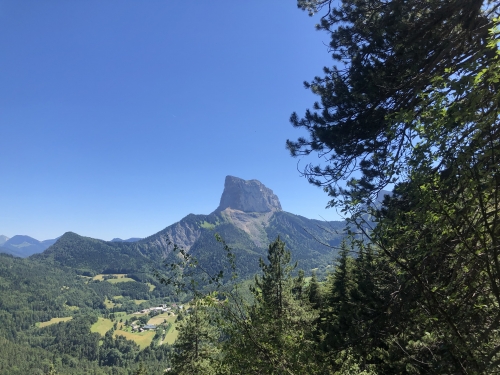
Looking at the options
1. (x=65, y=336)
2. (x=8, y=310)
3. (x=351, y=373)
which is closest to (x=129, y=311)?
(x=65, y=336)

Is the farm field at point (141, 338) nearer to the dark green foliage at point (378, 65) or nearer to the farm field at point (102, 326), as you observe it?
the farm field at point (102, 326)

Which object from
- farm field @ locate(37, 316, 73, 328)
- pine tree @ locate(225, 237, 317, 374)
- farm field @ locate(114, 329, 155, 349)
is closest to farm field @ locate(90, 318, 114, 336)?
farm field @ locate(114, 329, 155, 349)

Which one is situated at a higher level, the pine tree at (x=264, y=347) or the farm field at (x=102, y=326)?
the pine tree at (x=264, y=347)

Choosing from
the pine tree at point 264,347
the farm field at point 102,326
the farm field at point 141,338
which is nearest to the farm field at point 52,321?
the farm field at point 102,326

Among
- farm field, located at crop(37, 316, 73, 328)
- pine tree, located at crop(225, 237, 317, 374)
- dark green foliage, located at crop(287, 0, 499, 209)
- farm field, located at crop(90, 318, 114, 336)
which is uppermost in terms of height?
dark green foliage, located at crop(287, 0, 499, 209)

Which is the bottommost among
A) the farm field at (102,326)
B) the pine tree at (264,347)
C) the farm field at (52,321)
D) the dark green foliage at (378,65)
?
the farm field at (52,321)

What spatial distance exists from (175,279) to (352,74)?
20.6 feet

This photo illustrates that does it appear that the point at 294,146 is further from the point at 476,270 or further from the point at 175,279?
the point at 476,270

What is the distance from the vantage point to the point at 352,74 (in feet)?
22.2

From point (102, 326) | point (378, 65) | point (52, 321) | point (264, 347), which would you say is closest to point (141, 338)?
point (102, 326)

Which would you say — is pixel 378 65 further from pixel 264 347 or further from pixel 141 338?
pixel 141 338

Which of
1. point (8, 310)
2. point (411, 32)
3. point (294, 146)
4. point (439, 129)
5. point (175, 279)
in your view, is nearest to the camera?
point (439, 129)

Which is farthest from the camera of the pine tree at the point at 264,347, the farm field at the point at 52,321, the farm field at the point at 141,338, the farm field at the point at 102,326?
the farm field at the point at 52,321

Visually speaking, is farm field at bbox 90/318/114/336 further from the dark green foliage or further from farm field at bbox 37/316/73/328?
the dark green foliage
